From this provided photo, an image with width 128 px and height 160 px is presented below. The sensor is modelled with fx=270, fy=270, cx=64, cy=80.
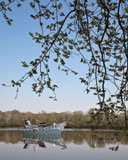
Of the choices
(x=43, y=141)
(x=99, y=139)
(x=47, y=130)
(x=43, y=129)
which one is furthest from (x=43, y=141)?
(x=99, y=139)

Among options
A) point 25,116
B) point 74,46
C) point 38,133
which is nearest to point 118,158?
point 74,46

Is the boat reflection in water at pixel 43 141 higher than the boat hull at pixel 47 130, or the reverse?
the boat hull at pixel 47 130

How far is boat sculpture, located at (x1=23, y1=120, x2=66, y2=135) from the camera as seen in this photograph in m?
33.1

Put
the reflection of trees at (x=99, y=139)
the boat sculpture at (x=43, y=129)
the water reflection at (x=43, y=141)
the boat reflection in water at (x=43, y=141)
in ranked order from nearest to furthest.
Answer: the reflection of trees at (x=99, y=139) → the water reflection at (x=43, y=141) → the boat reflection in water at (x=43, y=141) → the boat sculpture at (x=43, y=129)

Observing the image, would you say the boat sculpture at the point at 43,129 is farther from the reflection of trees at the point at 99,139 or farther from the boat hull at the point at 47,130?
the reflection of trees at the point at 99,139

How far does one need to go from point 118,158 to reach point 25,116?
27864 millimetres

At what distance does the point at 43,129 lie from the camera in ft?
108

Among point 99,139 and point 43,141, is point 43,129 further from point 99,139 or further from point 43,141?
point 99,139

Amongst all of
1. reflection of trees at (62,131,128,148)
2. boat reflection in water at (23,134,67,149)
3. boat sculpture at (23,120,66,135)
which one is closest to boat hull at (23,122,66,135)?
boat sculpture at (23,120,66,135)

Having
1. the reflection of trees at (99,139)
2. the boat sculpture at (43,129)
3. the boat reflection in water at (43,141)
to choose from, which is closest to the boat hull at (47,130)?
the boat sculpture at (43,129)

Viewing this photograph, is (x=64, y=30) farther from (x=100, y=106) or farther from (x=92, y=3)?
(x=100, y=106)

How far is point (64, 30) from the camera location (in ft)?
11.4

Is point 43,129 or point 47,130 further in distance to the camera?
point 47,130

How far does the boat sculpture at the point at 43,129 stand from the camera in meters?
33.1
